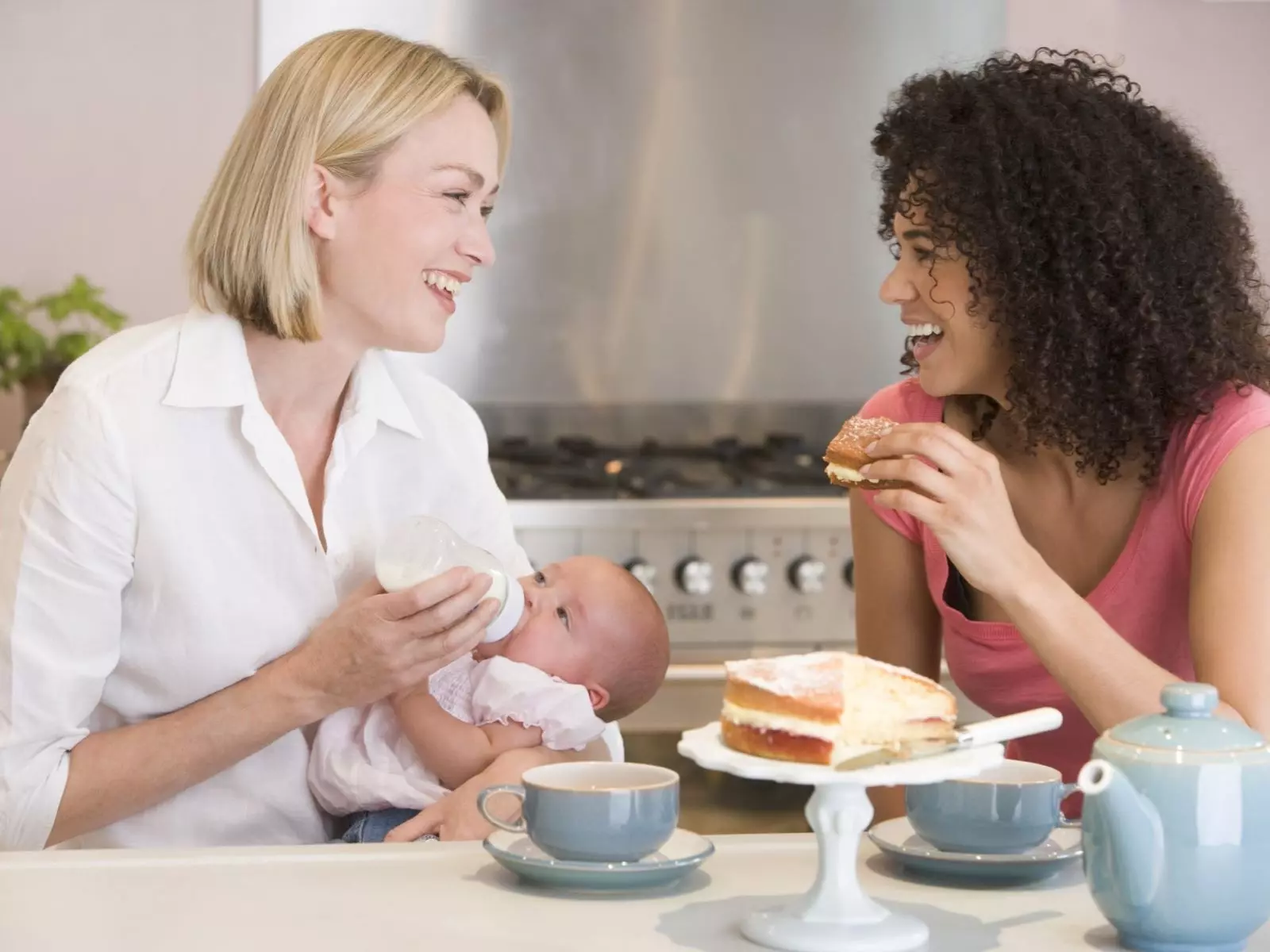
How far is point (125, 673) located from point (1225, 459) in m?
1.19

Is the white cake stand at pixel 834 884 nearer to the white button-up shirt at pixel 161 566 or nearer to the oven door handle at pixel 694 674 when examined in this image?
the white button-up shirt at pixel 161 566

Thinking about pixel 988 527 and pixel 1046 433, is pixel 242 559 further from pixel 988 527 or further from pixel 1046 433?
pixel 1046 433

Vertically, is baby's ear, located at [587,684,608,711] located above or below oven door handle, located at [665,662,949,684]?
above

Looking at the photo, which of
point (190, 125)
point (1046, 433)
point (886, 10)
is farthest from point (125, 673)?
point (886, 10)

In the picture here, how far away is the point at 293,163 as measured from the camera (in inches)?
68.2

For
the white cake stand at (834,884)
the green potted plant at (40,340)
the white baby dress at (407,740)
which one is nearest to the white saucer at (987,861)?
the white cake stand at (834,884)

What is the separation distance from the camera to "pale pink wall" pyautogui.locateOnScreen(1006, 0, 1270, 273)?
11.1 feet

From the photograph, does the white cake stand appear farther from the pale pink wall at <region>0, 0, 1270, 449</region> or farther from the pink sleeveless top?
the pale pink wall at <region>0, 0, 1270, 449</region>

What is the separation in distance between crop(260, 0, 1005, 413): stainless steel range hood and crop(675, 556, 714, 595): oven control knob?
2.26 feet

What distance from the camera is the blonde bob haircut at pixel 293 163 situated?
173 centimetres

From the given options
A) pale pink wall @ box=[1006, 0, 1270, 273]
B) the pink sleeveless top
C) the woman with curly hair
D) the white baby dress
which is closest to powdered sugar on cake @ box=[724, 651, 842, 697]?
the woman with curly hair

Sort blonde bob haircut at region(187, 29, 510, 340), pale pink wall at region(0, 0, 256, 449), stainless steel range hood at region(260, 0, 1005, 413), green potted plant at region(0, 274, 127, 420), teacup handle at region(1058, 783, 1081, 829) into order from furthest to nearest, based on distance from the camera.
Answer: stainless steel range hood at region(260, 0, 1005, 413) < pale pink wall at region(0, 0, 256, 449) < green potted plant at region(0, 274, 127, 420) < blonde bob haircut at region(187, 29, 510, 340) < teacup handle at region(1058, 783, 1081, 829)

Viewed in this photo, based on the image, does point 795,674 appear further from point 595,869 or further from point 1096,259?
point 1096,259

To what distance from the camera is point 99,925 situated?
1.07m
